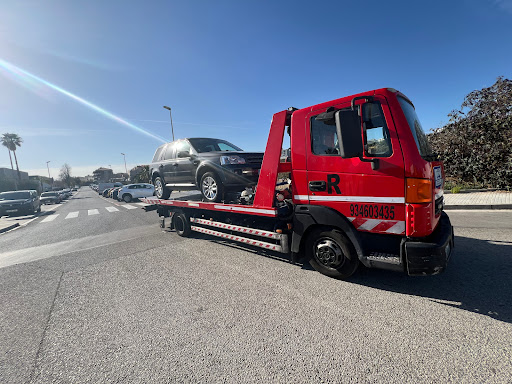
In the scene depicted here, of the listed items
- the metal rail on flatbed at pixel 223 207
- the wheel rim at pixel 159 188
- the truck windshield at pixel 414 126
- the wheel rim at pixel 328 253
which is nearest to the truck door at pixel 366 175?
the truck windshield at pixel 414 126

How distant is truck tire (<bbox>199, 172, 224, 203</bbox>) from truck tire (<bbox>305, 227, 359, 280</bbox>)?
242 cm

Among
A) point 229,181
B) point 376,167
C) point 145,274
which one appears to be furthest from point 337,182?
point 145,274

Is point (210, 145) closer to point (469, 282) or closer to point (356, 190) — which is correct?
point (356, 190)

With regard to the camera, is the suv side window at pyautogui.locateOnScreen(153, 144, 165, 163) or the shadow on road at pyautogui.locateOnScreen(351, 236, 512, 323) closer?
the shadow on road at pyautogui.locateOnScreen(351, 236, 512, 323)

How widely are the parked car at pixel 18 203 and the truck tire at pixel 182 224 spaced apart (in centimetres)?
1425

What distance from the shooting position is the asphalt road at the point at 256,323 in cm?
201

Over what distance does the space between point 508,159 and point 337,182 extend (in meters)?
10.9

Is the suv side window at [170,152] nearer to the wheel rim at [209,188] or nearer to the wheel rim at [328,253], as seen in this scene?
the wheel rim at [209,188]

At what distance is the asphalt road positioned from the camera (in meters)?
2.01

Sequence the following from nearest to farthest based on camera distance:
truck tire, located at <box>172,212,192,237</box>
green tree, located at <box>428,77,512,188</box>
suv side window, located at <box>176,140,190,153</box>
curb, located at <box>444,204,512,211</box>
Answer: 1. suv side window, located at <box>176,140,190,153</box>
2. truck tire, located at <box>172,212,192,237</box>
3. curb, located at <box>444,204,512,211</box>
4. green tree, located at <box>428,77,512,188</box>

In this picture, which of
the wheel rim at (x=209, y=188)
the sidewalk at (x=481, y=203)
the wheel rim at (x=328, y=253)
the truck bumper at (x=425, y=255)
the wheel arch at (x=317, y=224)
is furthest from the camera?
the sidewalk at (x=481, y=203)

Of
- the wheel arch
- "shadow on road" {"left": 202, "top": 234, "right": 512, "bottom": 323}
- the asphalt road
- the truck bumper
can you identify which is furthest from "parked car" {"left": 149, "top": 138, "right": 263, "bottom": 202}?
the truck bumper

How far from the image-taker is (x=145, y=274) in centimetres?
418

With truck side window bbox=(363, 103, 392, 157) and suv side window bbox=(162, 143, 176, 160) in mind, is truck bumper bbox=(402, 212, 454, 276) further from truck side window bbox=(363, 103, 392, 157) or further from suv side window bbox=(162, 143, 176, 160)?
suv side window bbox=(162, 143, 176, 160)
